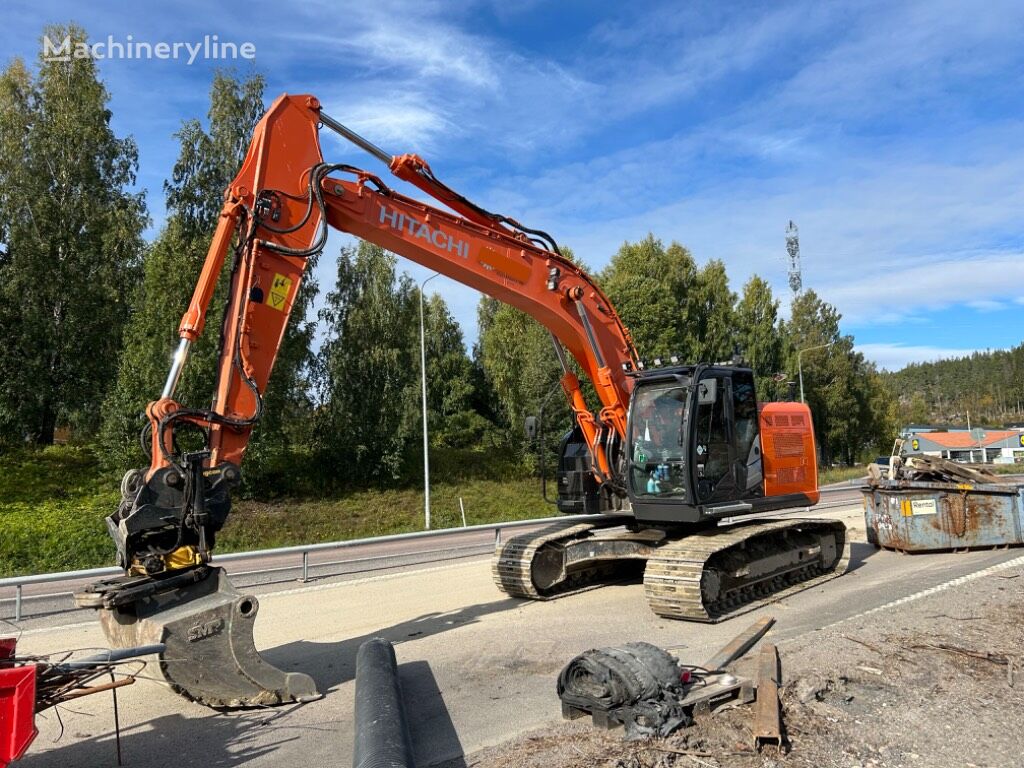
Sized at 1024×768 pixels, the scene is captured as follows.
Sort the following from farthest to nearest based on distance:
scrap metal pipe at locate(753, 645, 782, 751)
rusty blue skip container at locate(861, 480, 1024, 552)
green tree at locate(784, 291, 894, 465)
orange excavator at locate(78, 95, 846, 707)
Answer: green tree at locate(784, 291, 894, 465)
rusty blue skip container at locate(861, 480, 1024, 552)
orange excavator at locate(78, 95, 846, 707)
scrap metal pipe at locate(753, 645, 782, 751)

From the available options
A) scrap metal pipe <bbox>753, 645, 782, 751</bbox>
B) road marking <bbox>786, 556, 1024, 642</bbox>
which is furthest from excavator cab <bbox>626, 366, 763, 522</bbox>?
scrap metal pipe <bbox>753, 645, 782, 751</bbox>

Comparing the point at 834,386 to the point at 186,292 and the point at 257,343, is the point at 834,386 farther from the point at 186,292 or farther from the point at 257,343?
the point at 257,343

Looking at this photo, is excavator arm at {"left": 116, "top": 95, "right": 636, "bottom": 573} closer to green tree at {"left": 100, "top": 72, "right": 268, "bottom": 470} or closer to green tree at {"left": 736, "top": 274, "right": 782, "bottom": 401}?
green tree at {"left": 100, "top": 72, "right": 268, "bottom": 470}

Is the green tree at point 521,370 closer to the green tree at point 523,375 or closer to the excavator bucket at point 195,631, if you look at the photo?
the green tree at point 523,375

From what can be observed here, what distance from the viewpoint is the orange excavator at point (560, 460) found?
5484mm

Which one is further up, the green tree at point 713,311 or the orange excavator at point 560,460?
the green tree at point 713,311

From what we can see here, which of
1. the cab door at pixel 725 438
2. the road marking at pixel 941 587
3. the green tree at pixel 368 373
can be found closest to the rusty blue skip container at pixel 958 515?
the road marking at pixel 941 587

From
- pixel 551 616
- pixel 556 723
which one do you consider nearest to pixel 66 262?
pixel 551 616

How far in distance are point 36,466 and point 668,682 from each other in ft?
79.8

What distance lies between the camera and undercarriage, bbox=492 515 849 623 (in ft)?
26.2

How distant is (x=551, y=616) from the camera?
852cm

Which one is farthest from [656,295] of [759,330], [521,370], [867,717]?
[867,717]

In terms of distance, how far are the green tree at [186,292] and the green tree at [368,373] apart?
2319 mm

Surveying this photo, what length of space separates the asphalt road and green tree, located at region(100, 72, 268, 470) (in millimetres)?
12721
